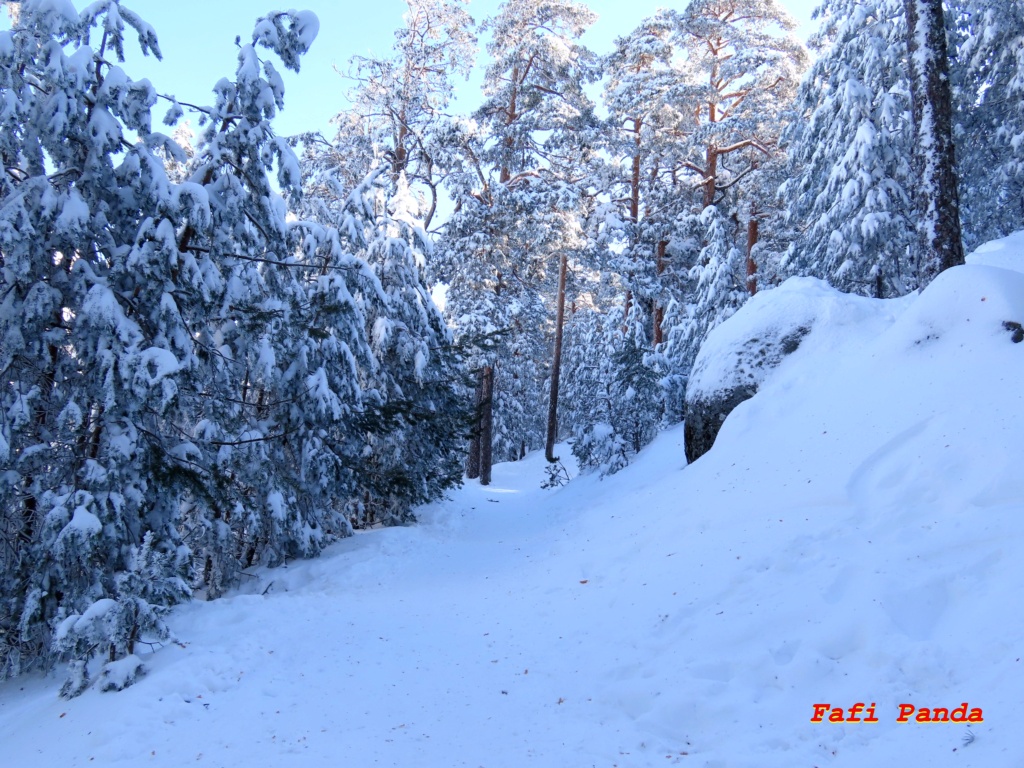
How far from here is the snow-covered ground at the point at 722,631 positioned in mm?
4074

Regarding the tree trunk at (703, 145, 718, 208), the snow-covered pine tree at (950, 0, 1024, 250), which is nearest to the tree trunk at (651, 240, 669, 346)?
the tree trunk at (703, 145, 718, 208)

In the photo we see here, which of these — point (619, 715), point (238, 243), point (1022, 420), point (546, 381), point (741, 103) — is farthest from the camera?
point (546, 381)

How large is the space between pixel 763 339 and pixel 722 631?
6.82 m

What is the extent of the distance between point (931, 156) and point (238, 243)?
982 centimetres

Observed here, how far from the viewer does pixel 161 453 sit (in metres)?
6.91

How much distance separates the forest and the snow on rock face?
1.31 m

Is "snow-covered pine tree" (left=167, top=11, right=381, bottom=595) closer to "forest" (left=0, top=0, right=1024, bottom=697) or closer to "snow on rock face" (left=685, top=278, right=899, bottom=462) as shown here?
"forest" (left=0, top=0, right=1024, bottom=697)

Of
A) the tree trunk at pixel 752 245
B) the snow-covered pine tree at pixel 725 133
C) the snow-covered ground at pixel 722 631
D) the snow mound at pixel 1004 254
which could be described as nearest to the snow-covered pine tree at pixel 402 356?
the snow-covered ground at pixel 722 631

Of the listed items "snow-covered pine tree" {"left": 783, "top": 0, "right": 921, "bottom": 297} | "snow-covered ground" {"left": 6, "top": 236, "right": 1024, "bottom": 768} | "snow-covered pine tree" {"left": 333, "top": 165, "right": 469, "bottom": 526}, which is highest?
"snow-covered pine tree" {"left": 783, "top": 0, "right": 921, "bottom": 297}

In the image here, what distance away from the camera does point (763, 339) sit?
35.3 feet

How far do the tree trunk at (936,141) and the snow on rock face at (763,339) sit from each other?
131 cm

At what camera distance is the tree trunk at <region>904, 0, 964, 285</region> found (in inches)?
347

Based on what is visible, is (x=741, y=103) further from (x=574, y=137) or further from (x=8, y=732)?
(x=8, y=732)

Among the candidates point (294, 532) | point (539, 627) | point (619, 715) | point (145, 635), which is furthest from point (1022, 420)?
point (294, 532)
